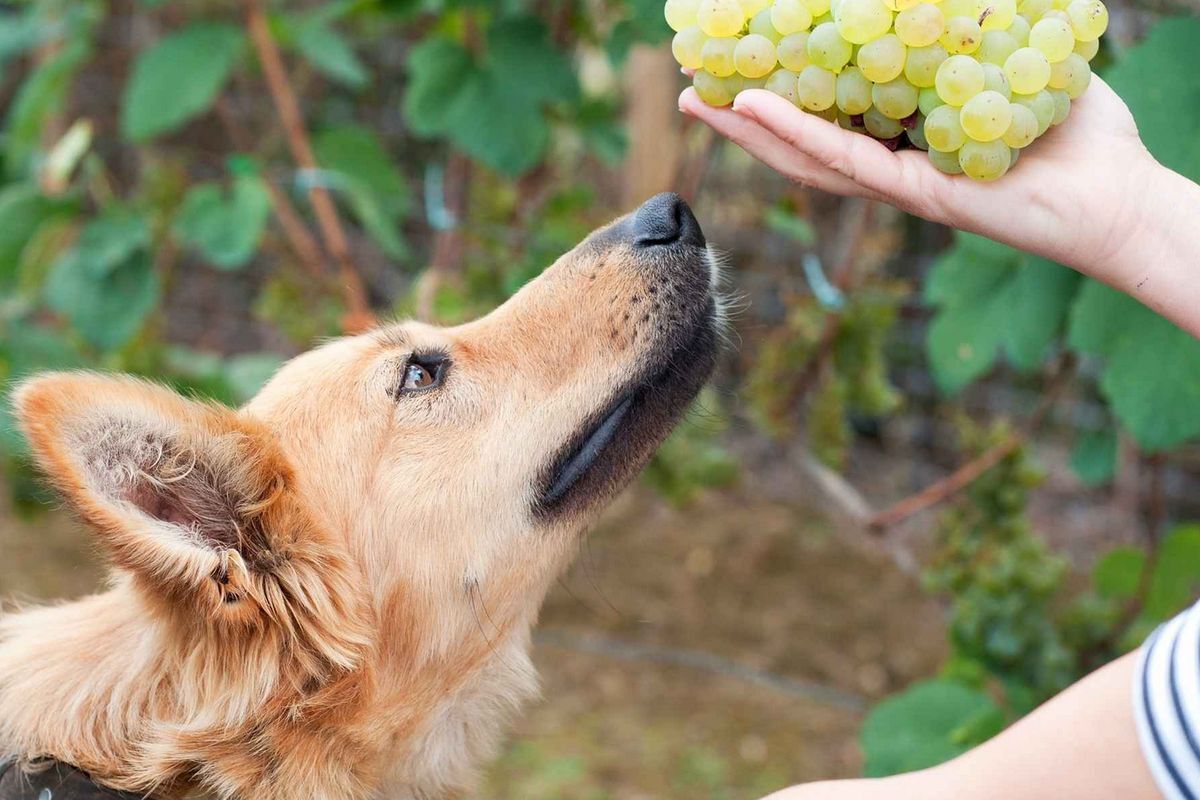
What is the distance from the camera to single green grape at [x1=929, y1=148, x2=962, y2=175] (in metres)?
1.41

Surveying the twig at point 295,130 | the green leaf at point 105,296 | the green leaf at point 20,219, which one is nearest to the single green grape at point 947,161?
the twig at point 295,130

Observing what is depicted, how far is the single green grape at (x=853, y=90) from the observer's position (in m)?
1.50

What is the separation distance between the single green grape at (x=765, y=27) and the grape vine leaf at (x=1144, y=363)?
100 centimetres

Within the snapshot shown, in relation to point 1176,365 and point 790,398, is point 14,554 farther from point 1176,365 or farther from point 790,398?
point 1176,365

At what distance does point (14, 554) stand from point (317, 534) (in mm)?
3905

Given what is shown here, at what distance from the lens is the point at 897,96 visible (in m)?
1.48

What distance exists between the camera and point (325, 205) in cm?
370

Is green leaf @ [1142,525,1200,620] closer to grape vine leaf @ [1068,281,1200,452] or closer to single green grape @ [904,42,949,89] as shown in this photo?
grape vine leaf @ [1068,281,1200,452]

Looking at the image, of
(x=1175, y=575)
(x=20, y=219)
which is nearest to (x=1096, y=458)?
(x=1175, y=575)

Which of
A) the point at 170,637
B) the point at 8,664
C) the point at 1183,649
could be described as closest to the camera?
the point at 1183,649

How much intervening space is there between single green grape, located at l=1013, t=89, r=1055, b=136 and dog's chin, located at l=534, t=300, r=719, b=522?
83cm

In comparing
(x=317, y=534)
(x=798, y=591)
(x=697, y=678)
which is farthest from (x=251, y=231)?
(x=798, y=591)

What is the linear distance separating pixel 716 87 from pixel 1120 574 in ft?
6.80

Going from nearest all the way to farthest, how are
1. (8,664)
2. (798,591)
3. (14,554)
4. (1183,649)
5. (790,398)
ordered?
(1183,649) < (8,664) < (790,398) < (798,591) < (14,554)
